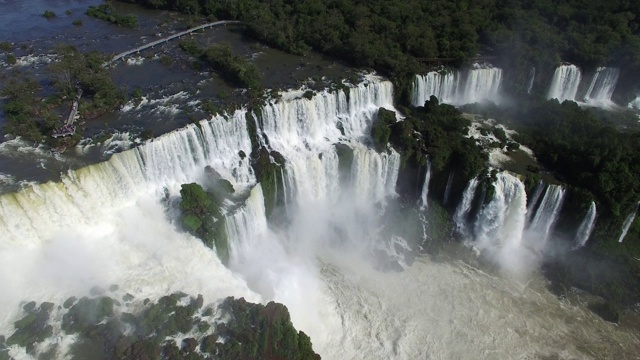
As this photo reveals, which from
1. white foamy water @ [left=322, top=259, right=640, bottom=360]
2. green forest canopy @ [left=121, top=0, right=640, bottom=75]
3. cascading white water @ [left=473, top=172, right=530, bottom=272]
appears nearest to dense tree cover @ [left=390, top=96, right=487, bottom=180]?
cascading white water @ [left=473, top=172, right=530, bottom=272]

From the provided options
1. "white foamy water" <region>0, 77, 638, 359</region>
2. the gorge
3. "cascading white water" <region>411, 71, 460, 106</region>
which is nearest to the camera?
the gorge

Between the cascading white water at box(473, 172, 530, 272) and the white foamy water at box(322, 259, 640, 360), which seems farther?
the cascading white water at box(473, 172, 530, 272)

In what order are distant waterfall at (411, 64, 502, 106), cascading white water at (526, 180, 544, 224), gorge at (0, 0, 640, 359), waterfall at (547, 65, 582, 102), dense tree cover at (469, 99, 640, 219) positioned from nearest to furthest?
1. gorge at (0, 0, 640, 359)
2. dense tree cover at (469, 99, 640, 219)
3. cascading white water at (526, 180, 544, 224)
4. distant waterfall at (411, 64, 502, 106)
5. waterfall at (547, 65, 582, 102)

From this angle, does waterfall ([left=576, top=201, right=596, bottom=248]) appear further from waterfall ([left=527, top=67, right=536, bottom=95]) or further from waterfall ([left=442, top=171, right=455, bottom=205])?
waterfall ([left=527, top=67, right=536, bottom=95])

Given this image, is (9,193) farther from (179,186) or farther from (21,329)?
(179,186)

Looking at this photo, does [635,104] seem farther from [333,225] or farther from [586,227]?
[333,225]

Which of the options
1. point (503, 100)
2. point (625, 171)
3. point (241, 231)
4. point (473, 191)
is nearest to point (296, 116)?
point (241, 231)

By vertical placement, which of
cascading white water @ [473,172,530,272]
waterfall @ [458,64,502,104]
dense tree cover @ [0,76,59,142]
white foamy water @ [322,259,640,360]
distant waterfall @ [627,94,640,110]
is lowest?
white foamy water @ [322,259,640,360]
